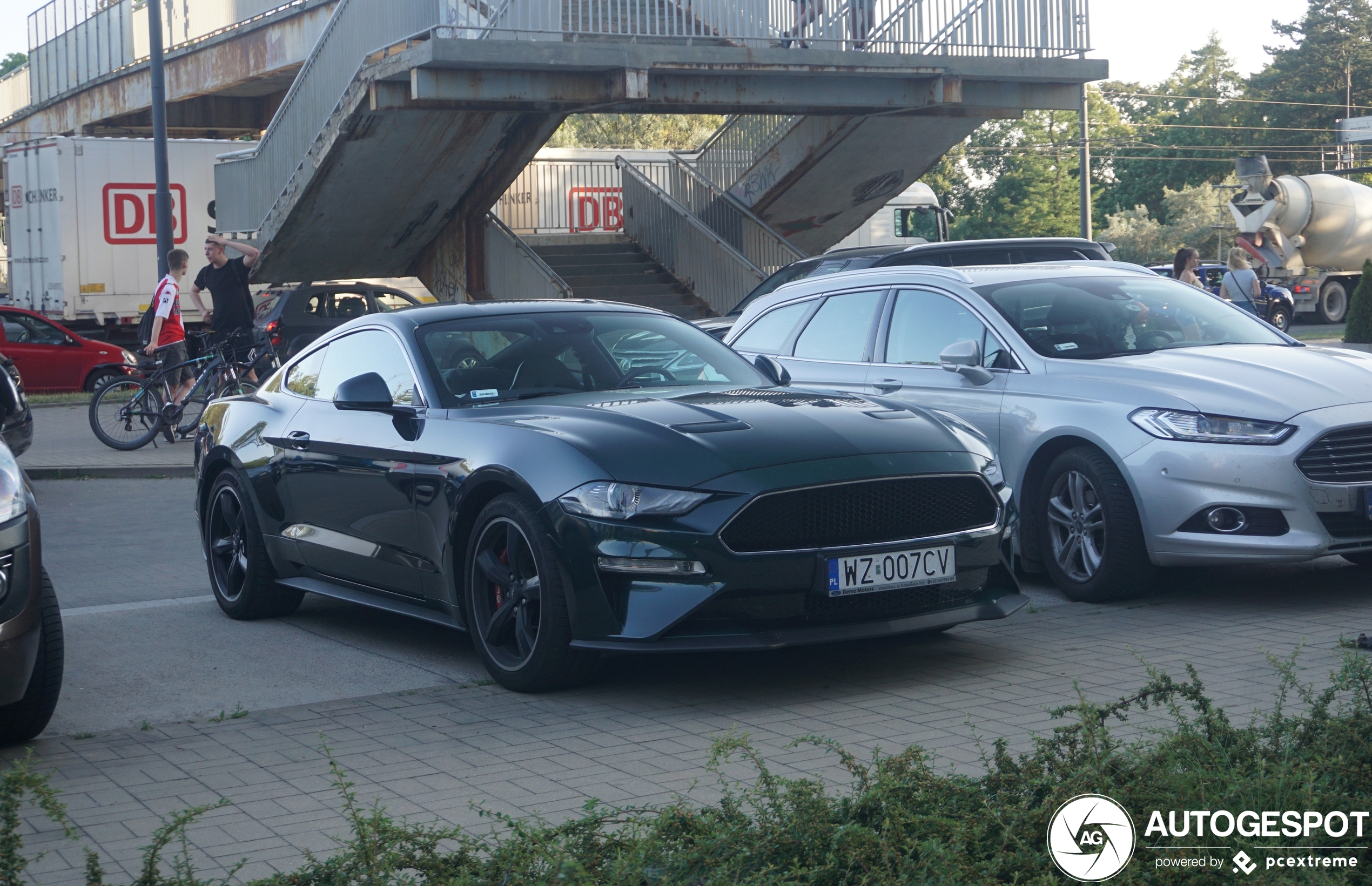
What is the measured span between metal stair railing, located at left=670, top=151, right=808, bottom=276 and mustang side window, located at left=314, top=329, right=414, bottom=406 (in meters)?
17.5

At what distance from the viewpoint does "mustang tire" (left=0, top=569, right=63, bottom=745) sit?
17.5 ft

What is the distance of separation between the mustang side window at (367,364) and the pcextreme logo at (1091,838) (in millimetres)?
3873

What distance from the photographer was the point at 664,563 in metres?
5.40

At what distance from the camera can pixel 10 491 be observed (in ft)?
17.1

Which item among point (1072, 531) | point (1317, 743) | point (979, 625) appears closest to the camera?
point (1317, 743)

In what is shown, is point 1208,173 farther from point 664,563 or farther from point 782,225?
point 664,563

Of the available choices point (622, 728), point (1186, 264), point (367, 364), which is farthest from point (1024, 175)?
point (622, 728)

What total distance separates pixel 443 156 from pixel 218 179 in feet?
16.2

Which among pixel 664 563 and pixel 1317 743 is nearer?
pixel 1317 743

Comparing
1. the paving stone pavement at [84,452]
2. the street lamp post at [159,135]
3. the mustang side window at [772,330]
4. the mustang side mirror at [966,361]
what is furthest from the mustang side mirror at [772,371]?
the street lamp post at [159,135]

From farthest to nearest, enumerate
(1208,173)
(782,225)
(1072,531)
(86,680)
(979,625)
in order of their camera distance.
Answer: (1208,173)
(782,225)
(1072,531)
(979,625)
(86,680)

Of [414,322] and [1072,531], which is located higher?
[414,322]

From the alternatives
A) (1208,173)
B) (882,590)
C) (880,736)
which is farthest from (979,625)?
(1208,173)

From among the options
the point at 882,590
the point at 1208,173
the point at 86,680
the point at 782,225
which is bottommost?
the point at 86,680
